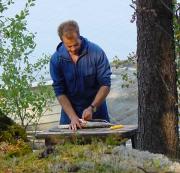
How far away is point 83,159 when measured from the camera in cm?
302

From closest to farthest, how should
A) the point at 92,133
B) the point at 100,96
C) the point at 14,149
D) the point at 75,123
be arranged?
the point at 14,149, the point at 92,133, the point at 75,123, the point at 100,96

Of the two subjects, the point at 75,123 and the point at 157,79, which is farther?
the point at 157,79

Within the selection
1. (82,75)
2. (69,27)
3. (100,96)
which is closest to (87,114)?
(100,96)

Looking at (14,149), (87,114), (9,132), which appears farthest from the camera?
(87,114)

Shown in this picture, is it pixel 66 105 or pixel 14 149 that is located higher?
pixel 66 105

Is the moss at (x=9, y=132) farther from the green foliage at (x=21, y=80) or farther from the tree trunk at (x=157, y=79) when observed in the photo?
the green foliage at (x=21, y=80)

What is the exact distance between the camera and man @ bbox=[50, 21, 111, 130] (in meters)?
5.66

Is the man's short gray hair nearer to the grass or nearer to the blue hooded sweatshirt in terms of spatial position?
the blue hooded sweatshirt

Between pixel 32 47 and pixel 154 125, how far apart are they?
400 cm

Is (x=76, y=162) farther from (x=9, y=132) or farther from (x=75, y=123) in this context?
(x=75, y=123)

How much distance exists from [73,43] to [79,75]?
29 centimetres

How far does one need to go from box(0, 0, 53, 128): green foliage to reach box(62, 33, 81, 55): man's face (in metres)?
3.18

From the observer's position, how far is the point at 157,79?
576cm

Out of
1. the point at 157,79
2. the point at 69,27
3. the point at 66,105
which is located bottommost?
the point at 66,105
